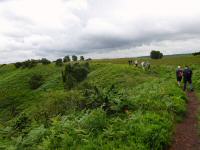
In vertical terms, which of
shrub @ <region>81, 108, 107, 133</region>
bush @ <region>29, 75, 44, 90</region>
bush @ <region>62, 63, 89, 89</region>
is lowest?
bush @ <region>29, 75, 44, 90</region>

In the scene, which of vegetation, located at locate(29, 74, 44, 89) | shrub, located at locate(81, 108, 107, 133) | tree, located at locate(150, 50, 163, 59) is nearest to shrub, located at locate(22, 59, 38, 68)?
vegetation, located at locate(29, 74, 44, 89)

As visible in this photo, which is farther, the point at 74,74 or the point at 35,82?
the point at 35,82

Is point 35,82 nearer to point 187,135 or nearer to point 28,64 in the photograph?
point 28,64

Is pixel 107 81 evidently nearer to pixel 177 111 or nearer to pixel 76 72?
pixel 76 72

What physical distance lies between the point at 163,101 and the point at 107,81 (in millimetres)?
53904

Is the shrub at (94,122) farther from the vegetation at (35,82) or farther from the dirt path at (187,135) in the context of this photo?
the vegetation at (35,82)

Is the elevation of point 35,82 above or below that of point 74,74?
below

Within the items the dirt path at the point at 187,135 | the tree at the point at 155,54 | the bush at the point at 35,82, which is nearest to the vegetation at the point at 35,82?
the bush at the point at 35,82

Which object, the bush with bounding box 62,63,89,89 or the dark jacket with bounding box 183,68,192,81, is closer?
the dark jacket with bounding box 183,68,192,81

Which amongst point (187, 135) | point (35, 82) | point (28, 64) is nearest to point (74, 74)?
point (35, 82)

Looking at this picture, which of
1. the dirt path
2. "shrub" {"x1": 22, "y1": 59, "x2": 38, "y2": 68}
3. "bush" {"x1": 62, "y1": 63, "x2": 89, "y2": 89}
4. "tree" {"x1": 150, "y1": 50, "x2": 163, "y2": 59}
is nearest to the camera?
the dirt path

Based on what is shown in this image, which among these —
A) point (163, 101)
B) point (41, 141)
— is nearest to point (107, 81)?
point (163, 101)

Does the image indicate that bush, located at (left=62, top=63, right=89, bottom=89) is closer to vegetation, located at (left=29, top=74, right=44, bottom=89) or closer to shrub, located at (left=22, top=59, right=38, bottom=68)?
vegetation, located at (left=29, top=74, right=44, bottom=89)

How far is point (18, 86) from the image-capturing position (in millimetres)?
107562
